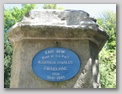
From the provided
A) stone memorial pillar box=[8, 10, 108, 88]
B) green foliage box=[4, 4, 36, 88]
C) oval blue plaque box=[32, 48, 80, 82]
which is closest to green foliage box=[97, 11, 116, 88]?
stone memorial pillar box=[8, 10, 108, 88]

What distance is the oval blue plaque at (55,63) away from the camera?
259 centimetres

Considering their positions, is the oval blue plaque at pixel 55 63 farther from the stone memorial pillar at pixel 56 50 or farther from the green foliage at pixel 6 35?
the green foliage at pixel 6 35

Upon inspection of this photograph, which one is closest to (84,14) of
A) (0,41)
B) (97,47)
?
(97,47)

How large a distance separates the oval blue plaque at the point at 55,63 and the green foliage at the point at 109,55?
60 cm

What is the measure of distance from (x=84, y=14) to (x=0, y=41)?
0.92 metres

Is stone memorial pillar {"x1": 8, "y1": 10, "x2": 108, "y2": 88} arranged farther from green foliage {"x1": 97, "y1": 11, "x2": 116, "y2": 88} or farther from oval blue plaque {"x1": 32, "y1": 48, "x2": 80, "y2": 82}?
green foliage {"x1": 97, "y1": 11, "x2": 116, "y2": 88}

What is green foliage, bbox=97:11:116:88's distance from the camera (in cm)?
307

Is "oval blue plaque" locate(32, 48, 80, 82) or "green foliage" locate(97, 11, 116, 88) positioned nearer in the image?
"oval blue plaque" locate(32, 48, 80, 82)

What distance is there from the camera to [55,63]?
2.63 meters

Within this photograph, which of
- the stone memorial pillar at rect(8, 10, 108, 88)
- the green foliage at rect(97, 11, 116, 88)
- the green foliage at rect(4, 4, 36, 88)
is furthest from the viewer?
the green foliage at rect(97, 11, 116, 88)

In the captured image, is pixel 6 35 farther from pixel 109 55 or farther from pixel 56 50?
pixel 109 55

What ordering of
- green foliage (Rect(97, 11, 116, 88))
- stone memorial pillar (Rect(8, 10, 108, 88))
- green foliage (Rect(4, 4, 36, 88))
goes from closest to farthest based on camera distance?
stone memorial pillar (Rect(8, 10, 108, 88)), green foliage (Rect(4, 4, 36, 88)), green foliage (Rect(97, 11, 116, 88))

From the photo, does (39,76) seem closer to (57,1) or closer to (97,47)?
(97,47)

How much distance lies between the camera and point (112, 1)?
9.64 feet
